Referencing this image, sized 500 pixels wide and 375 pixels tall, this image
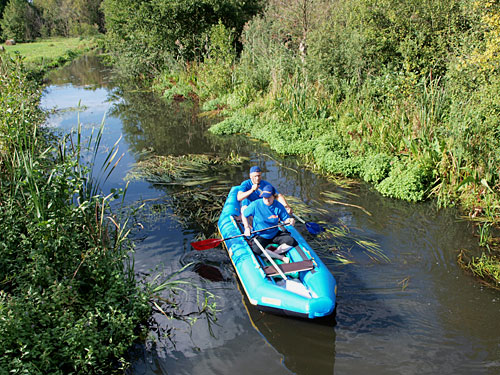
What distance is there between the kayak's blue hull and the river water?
15.1 inches

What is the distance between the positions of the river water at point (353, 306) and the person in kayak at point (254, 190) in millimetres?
984

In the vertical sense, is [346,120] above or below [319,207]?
above

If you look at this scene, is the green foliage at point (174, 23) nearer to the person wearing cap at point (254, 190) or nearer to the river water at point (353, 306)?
the river water at point (353, 306)

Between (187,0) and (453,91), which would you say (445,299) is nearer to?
(453,91)

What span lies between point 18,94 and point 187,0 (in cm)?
1472

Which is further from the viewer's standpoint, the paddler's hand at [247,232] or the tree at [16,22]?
the tree at [16,22]

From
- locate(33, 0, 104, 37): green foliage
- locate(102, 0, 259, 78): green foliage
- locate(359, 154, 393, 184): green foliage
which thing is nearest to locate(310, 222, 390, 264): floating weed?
locate(359, 154, 393, 184): green foliage

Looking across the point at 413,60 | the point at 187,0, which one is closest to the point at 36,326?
the point at 413,60

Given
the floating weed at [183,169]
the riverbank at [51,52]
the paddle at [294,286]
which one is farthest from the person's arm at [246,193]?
the riverbank at [51,52]

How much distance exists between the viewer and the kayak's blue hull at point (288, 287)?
16.1 ft

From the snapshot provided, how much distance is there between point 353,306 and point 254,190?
261 cm

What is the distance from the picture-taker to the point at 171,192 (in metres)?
9.38

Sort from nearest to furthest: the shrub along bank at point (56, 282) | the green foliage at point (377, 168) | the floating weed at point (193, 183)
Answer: the shrub along bank at point (56, 282) < the floating weed at point (193, 183) < the green foliage at point (377, 168)

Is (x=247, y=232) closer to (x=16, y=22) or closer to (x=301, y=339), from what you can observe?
(x=301, y=339)
